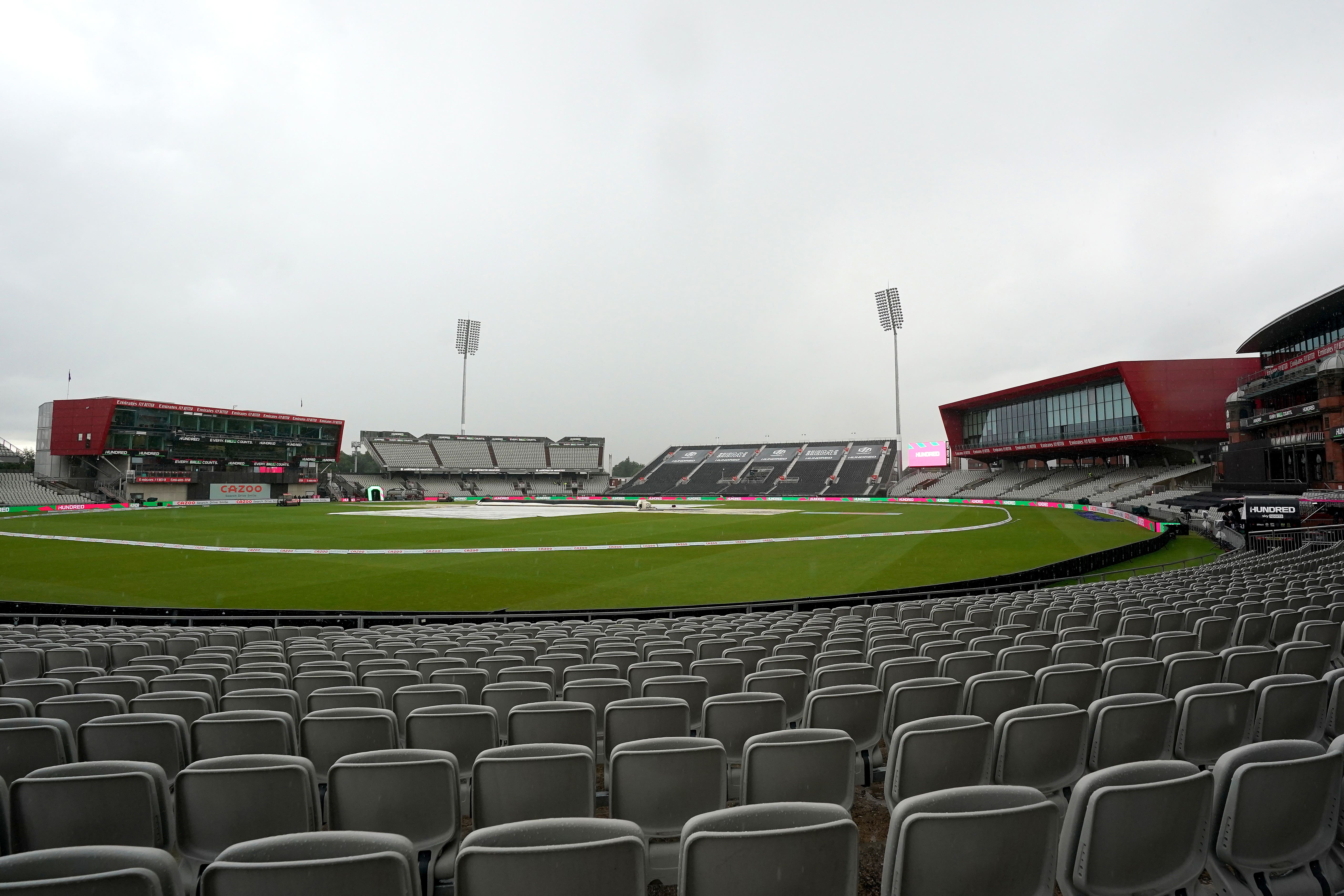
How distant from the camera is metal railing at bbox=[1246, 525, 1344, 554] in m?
22.5


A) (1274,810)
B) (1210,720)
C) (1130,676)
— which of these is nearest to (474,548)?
(1130,676)

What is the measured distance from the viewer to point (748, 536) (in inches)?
1416

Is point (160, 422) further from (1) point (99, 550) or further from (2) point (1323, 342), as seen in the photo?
(2) point (1323, 342)

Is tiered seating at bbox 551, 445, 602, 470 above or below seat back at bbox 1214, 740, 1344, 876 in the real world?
above

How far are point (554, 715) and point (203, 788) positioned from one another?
174 centimetres

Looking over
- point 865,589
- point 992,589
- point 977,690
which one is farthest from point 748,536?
point 977,690

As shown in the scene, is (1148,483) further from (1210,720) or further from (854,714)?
(854,714)

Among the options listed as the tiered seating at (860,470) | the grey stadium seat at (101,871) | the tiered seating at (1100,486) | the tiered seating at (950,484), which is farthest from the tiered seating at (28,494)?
the tiered seating at (1100,486)

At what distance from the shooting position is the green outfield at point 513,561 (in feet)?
63.4

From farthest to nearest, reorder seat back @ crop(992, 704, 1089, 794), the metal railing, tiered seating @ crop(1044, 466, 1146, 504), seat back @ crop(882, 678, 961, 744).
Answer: tiered seating @ crop(1044, 466, 1146, 504) < the metal railing < seat back @ crop(882, 678, 961, 744) < seat back @ crop(992, 704, 1089, 794)

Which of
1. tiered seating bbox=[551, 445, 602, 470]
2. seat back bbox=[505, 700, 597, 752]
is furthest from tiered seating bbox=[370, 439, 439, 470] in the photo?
seat back bbox=[505, 700, 597, 752]

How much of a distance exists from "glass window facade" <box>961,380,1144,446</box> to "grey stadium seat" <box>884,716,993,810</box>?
73.7m

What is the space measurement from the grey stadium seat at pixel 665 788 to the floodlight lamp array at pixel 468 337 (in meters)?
108

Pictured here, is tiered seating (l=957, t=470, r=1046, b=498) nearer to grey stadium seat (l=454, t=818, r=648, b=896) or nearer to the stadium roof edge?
the stadium roof edge
